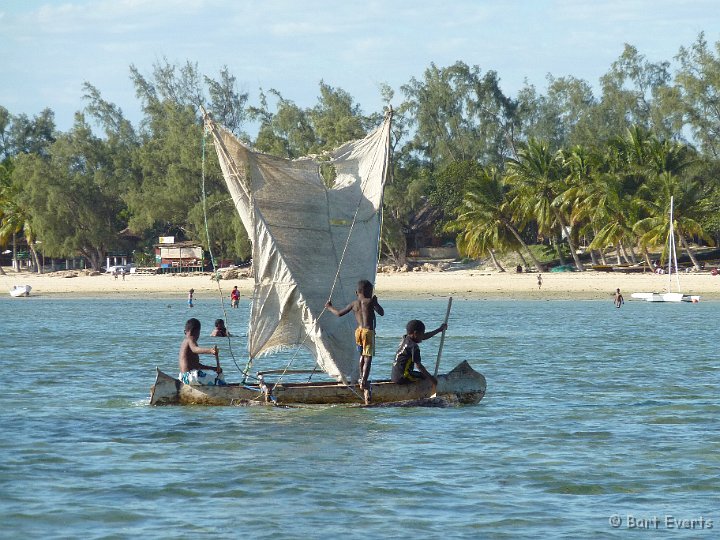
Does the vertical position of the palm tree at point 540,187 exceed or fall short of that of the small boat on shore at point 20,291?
it exceeds it

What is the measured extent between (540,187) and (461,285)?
7.14 m

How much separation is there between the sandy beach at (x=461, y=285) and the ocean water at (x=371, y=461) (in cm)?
3044

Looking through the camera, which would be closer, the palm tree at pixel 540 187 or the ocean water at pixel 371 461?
the ocean water at pixel 371 461

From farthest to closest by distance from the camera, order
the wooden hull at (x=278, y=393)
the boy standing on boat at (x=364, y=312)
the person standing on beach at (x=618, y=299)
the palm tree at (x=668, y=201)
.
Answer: the palm tree at (x=668, y=201) < the person standing on beach at (x=618, y=299) < the wooden hull at (x=278, y=393) < the boy standing on boat at (x=364, y=312)

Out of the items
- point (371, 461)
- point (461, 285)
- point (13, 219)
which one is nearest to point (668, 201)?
point (461, 285)

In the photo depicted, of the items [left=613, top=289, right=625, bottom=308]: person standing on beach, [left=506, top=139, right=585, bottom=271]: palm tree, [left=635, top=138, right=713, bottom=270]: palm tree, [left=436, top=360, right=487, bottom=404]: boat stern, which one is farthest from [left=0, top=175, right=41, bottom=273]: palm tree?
[left=436, top=360, right=487, bottom=404]: boat stern

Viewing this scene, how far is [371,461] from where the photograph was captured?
44.3 ft

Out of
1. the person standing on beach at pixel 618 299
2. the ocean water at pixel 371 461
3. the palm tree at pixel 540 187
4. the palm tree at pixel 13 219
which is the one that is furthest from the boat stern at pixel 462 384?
the palm tree at pixel 13 219

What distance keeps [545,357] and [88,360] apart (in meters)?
11.5

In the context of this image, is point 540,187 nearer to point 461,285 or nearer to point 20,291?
point 461,285

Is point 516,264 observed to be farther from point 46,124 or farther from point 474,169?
point 46,124

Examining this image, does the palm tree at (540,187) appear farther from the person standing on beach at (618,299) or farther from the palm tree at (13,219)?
the palm tree at (13,219)

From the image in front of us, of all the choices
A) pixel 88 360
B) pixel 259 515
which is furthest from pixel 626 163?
pixel 259 515

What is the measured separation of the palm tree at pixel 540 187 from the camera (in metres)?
60.6
